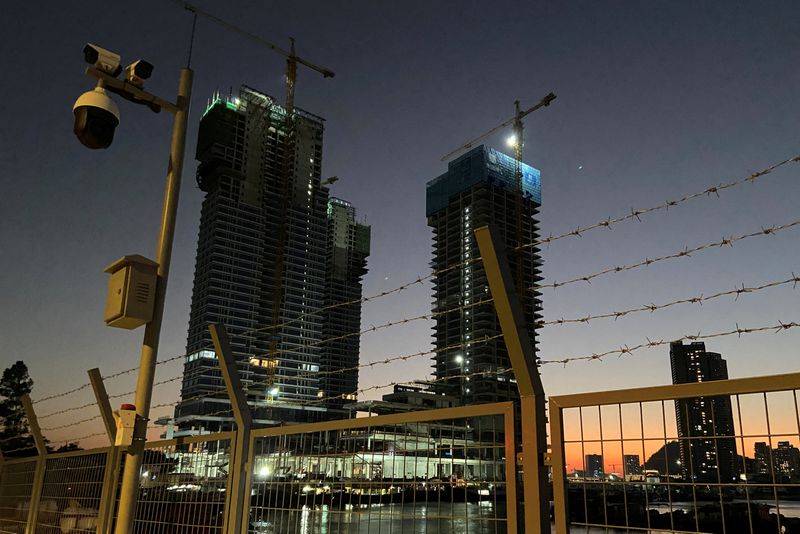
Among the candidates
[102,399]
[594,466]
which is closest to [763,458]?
[594,466]

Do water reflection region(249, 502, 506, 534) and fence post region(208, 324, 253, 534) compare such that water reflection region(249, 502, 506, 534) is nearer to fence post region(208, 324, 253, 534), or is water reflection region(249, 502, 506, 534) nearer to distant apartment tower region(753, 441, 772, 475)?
fence post region(208, 324, 253, 534)

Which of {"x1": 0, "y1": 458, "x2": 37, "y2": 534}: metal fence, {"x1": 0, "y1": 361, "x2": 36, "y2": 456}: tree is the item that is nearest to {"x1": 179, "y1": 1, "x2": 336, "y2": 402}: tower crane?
{"x1": 0, "y1": 361, "x2": 36, "y2": 456}: tree

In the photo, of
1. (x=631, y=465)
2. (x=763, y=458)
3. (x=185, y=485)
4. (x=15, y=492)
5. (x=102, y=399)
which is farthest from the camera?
(x=15, y=492)

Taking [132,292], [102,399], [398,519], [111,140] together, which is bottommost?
[398,519]

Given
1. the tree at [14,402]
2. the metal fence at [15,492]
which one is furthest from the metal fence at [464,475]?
the tree at [14,402]

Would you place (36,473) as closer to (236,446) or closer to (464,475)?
(236,446)

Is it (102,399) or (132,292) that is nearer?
(132,292)

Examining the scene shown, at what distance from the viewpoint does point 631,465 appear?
309cm

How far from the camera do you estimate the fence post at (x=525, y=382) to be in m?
3.58

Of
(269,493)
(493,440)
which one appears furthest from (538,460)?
(269,493)

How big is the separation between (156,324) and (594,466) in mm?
2926

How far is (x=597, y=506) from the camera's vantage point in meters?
3.34

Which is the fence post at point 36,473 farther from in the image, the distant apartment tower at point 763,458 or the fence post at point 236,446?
the distant apartment tower at point 763,458

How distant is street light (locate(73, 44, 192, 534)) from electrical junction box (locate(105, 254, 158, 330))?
6 centimetres
